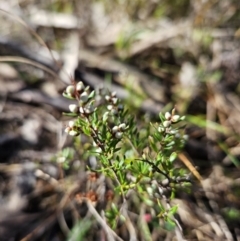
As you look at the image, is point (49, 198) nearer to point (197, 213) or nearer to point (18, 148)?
point (18, 148)

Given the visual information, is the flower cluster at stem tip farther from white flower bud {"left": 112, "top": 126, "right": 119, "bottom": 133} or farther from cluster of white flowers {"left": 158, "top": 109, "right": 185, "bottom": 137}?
cluster of white flowers {"left": 158, "top": 109, "right": 185, "bottom": 137}

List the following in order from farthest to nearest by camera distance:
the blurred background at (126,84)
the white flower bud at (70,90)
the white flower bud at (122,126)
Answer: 1. the blurred background at (126,84)
2. the white flower bud at (122,126)
3. the white flower bud at (70,90)

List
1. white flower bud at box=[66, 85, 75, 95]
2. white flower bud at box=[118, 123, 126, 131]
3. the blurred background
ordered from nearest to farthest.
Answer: white flower bud at box=[66, 85, 75, 95]
white flower bud at box=[118, 123, 126, 131]
the blurred background

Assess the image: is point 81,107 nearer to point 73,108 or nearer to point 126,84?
point 73,108

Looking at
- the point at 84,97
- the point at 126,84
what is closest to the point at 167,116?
the point at 84,97

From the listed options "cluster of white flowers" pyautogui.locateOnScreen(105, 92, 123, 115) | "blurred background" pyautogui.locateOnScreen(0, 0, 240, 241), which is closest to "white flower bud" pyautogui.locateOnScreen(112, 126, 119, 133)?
"cluster of white flowers" pyautogui.locateOnScreen(105, 92, 123, 115)

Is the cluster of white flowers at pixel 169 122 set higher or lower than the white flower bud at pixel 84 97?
lower

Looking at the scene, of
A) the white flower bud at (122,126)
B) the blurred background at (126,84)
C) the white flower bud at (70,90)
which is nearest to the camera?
the white flower bud at (70,90)

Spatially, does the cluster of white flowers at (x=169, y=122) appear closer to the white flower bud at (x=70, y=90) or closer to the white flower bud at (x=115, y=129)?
the white flower bud at (x=115, y=129)

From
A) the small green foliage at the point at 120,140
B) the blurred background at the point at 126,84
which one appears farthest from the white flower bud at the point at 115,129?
the blurred background at the point at 126,84
